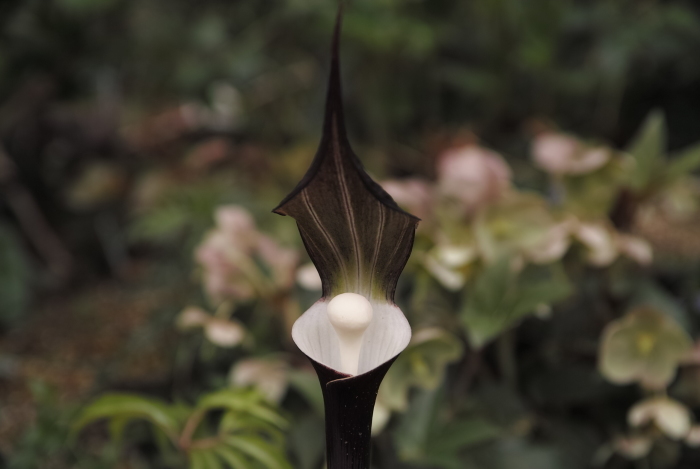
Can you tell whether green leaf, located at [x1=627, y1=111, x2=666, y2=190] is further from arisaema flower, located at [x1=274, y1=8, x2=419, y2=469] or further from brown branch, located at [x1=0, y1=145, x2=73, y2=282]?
brown branch, located at [x1=0, y1=145, x2=73, y2=282]

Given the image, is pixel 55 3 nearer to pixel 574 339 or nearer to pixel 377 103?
pixel 377 103

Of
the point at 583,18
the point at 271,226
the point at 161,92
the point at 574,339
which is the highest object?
the point at 583,18

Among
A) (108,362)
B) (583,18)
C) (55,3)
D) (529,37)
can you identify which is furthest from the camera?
(583,18)

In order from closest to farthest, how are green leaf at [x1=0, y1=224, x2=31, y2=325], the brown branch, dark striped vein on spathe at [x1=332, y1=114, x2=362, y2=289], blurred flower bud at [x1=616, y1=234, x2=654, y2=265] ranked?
1. dark striped vein on spathe at [x1=332, y1=114, x2=362, y2=289]
2. blurred flower bud at [x1=616, y1=234, x2=654, y2=265]
3. green leaf at [x1=0, y1=224, x2=31, y2=325]
4. the brown branch

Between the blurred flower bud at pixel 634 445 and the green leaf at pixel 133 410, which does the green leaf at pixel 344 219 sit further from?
the blurred flower bud at pixel 634 445

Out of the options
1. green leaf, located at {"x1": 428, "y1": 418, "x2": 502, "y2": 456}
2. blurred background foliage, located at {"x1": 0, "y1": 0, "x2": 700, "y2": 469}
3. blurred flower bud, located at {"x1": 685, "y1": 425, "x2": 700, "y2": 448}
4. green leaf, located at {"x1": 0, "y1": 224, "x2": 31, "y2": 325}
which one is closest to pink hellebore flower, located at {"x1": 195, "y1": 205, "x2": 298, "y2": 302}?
blurred background foliage, located at {"x1": 0, "y1": 0, "x2": 700, "y2": 469}

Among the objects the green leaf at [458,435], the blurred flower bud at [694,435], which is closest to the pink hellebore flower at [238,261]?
the green leaf at [458,435]

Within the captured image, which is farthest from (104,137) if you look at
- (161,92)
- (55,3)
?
(55,3)
